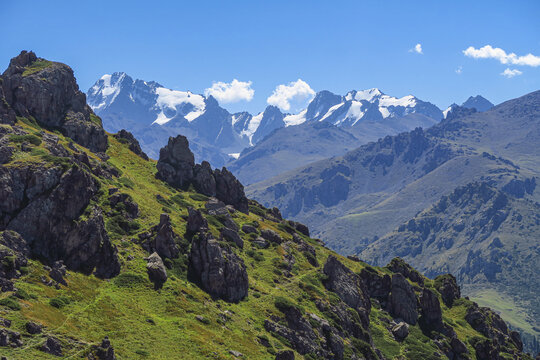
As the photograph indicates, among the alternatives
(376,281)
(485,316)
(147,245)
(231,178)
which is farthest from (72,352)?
(485,316)

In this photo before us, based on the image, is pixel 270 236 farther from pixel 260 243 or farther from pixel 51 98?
pixel 51 98

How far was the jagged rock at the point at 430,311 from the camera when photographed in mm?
147950

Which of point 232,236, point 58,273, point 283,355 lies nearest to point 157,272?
point 58,273

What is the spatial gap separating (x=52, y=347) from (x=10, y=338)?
4.85 m

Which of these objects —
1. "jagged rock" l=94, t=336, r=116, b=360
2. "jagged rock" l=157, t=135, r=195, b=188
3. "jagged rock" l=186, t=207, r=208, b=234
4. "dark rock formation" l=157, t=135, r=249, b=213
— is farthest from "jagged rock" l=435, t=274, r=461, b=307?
"jagged rock" l=94, t=336, r=116, b=360

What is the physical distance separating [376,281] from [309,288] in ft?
132

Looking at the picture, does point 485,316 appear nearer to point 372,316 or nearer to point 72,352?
point 372,316

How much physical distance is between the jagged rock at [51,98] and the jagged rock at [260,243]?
61819mm

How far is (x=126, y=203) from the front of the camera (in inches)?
4429

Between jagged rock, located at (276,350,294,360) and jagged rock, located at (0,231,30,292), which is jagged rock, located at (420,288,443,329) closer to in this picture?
jagged rock, located at (276,350,294,360)

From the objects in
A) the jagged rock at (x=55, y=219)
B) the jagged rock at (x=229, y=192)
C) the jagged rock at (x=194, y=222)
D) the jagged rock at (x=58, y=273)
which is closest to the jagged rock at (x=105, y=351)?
the jagged rock at (x=58, y=273)

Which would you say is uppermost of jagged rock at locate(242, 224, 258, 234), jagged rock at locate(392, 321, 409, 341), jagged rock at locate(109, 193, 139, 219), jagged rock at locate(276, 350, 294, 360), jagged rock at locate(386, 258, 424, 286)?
jagged rock at locate(109, 193, 139, 219)

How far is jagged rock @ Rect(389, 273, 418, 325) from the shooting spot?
147750mm

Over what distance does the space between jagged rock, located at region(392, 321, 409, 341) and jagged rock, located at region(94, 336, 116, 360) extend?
305ft
